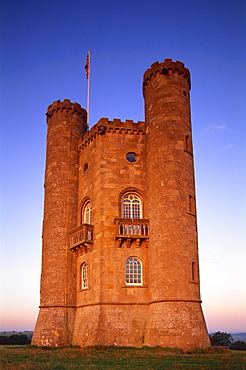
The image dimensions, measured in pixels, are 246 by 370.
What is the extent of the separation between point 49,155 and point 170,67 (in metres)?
12.6

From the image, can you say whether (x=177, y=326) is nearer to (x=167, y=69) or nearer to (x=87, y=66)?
(x=167, y=69)

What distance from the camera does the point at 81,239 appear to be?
29.1 metres

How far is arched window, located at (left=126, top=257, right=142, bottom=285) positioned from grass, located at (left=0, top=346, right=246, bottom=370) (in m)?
4.56

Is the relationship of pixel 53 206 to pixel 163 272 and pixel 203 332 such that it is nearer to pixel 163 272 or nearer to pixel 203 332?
pixel 163 272

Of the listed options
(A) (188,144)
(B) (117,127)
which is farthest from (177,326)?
(B) (117,127)

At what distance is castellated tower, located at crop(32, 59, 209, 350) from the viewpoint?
989 inches

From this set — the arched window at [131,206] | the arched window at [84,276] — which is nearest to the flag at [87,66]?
the arched window at [131,206]

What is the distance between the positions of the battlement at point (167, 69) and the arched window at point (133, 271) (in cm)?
1351

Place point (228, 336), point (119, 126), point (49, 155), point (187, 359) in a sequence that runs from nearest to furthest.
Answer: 1. point (187, 359)
2. point (119, 126)
3. point (49, 155)
4. point (228, 336)

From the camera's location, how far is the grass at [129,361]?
16.7 m

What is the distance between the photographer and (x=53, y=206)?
107 ft

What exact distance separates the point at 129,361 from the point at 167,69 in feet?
65.8

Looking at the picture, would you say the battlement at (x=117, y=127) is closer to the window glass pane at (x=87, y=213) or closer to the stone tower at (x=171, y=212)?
the stone tower at (x=171, y=212)

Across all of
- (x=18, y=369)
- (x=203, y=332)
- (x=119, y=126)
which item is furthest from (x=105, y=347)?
(x=119, y=126)
